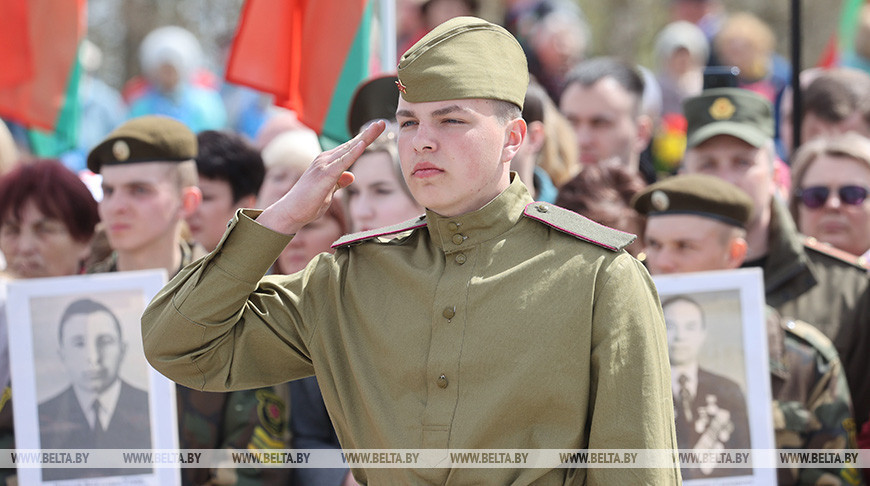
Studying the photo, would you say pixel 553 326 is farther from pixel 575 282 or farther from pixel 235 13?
pixel 235 13

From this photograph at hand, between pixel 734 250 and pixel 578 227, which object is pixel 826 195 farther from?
pixel 578 227

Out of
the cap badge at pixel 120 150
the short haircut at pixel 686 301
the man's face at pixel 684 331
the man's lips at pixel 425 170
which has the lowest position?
the man's face at pixel 684 331

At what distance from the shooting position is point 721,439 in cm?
461

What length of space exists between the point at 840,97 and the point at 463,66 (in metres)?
4.91

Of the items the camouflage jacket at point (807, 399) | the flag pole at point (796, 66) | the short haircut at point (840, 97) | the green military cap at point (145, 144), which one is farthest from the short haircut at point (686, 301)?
the short haircut at point (840, 97)

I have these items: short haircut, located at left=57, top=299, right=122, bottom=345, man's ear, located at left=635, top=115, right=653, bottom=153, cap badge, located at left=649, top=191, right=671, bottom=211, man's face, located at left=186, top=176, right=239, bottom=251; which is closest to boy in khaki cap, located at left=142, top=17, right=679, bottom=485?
short haircut, located at left=57, top=299, right=122, bottom=345

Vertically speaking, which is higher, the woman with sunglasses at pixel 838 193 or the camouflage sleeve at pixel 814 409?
the woman with sunglasses at pixel 838 193

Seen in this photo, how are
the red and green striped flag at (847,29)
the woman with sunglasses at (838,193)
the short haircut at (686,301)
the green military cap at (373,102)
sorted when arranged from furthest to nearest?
the red and green striped flag at (847,29)
the woman with sunglasses at (838,193)
the green military cap at (373,102)
the short haircut at (686,301)

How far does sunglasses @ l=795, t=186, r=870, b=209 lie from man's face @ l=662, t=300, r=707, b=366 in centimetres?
164

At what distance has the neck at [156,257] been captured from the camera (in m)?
5.59

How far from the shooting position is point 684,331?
15.6ft

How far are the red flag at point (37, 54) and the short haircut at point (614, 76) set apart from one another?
3255 millimetres

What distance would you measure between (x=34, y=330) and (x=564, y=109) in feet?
12.7

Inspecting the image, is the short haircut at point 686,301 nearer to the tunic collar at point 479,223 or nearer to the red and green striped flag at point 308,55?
the tunic collar at point 479,223
